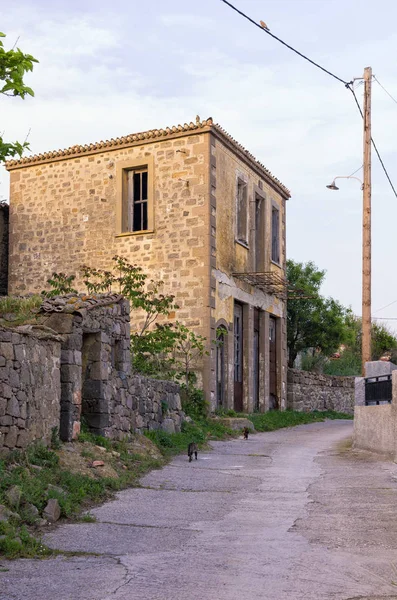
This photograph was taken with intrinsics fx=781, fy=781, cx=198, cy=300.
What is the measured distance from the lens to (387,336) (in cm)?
4438

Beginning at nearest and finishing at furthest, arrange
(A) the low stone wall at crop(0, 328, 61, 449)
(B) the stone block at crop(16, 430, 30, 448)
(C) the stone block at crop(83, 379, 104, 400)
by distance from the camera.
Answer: (A) the low stone wall at crop(0, 328, 61, 449)
(B) the stone block at crop(16, 430, 30, 448)
(C) the stone block at crop(83, 379, 104, 400)

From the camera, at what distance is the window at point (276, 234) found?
24578mm

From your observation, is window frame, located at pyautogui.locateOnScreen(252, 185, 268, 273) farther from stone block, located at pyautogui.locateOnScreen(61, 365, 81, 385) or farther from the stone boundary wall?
stone block, located at pyautogui.locateOnScreen(61, 365, 81, 385)

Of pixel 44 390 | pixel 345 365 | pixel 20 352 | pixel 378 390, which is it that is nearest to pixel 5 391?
pixel 20 352

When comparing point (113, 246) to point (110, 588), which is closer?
point (110, 588)

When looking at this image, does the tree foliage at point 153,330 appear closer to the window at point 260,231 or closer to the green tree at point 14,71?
the window at point 260,231

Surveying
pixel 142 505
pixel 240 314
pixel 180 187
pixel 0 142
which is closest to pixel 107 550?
pixel 142 505

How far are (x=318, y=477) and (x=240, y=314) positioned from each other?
36.3ft

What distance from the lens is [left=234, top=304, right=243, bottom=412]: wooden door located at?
Answer: 21609 millimetres

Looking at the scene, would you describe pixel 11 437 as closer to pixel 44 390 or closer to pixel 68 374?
pixel 44 390

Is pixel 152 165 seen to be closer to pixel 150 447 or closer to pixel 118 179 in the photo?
pixel 118 179

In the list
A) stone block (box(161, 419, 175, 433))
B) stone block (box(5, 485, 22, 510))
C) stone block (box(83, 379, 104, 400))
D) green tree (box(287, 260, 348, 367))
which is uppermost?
green tree (box(287, 260, 348, 367))

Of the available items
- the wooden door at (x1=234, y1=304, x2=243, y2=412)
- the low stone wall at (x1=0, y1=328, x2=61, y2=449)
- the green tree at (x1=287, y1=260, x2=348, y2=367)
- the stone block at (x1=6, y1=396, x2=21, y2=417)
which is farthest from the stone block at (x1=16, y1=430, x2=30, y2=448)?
the green tree at (x1=287, y1=260, x2=348, y2=367)

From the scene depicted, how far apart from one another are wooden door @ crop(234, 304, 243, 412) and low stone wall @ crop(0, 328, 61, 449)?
11.3 m
